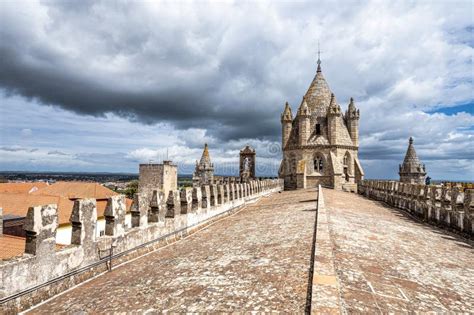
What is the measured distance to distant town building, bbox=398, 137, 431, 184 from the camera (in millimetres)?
38688

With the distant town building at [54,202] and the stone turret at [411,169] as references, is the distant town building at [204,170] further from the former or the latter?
the stone turret at [411,169]

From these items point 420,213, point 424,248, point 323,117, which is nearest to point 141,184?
point 323,117

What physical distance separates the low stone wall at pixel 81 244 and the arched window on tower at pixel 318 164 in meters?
28.7

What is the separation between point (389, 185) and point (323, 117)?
1777cm

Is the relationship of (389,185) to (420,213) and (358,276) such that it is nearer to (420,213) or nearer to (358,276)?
(420,213)

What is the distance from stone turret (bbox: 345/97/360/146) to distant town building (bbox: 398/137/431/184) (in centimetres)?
746

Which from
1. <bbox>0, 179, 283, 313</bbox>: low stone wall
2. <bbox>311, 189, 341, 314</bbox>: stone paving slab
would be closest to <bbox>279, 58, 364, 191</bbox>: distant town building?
<bbox>0, 179, 283, 313</bbox>: low stone wall

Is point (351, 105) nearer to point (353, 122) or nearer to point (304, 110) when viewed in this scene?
point (353, 122)

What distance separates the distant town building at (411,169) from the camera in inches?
1523

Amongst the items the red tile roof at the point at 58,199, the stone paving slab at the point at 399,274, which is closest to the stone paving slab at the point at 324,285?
the stone paving slab at the point at 399,274

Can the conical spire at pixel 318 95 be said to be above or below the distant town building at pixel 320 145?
above

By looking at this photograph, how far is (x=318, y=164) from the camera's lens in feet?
118

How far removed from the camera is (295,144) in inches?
1499

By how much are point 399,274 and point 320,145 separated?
32.4 meters
